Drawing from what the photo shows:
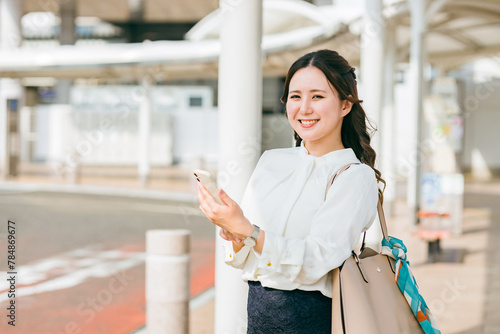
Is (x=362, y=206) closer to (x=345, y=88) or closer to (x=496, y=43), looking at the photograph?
(x=345, y=88)

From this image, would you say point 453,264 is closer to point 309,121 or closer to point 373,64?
point 373,64

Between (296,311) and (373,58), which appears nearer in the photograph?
(296,311)

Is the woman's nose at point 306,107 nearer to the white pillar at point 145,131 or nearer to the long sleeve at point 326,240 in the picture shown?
the long sleeve at point 326,240

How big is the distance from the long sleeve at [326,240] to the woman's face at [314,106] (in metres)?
0.21

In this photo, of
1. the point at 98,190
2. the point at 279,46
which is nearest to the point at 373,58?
the point at 279,46

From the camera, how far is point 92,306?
638cm

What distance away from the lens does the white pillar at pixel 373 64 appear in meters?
7.50

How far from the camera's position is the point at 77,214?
13453 mm

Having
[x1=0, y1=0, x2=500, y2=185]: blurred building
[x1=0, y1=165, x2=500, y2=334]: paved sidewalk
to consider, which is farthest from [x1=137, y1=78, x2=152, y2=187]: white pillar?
[x1=0, y1=165, x2=500, y2=334]: paved sidewalk

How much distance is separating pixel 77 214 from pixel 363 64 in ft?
24.9

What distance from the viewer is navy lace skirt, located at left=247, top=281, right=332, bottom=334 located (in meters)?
2.11

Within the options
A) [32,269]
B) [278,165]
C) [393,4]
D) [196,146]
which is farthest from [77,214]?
[196,146]

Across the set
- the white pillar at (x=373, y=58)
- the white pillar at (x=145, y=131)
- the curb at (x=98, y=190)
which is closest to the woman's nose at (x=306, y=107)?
the white pillar at (x=373, y=58)

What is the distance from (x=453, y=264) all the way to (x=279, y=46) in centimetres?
1018
